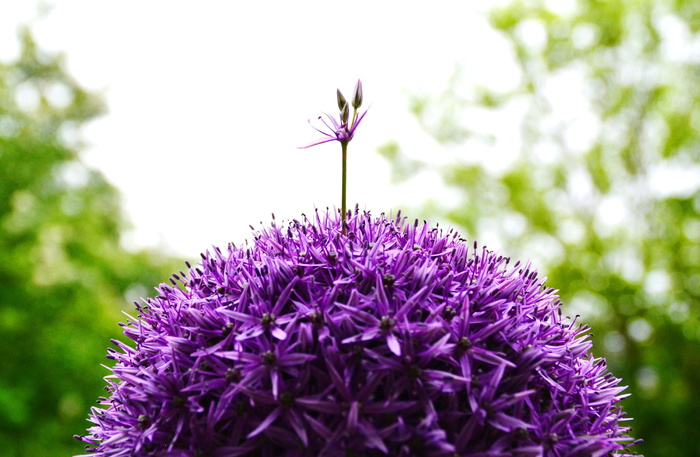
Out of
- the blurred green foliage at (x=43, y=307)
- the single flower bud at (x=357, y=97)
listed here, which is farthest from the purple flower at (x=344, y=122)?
the blurred green foliage at (x=43, y=307)

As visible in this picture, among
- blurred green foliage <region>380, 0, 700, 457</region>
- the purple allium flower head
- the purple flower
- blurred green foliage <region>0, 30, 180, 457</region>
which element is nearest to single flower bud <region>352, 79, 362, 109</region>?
the purple flower

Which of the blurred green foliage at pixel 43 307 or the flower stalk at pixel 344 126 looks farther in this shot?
the blurred green foliage at pixel 43 307

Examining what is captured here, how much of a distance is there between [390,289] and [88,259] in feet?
26.0

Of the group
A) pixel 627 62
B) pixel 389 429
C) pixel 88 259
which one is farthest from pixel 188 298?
pixel 627 62

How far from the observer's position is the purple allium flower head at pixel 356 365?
4.12ft

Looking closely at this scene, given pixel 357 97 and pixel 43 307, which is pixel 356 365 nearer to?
pixel 357 97

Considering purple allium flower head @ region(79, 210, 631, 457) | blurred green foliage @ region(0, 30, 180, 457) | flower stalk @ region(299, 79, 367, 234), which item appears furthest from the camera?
blurred green foliage @ region(0, 30, 180, 457)

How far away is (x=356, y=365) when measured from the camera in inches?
51.2

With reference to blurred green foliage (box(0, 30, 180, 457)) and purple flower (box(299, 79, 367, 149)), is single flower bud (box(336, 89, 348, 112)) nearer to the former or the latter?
purple flower (box(299, 79, 367, 149))

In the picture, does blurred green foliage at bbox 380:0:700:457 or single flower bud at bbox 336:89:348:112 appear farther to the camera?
blurred green foliage at bbox 380:0:700:457

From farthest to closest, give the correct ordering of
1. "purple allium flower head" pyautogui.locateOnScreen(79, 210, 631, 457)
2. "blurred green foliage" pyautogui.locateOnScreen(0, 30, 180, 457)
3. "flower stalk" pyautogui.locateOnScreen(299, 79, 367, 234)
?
"blurred green foliage" pyautogui.locateOnScreen(0, 30, 180, 457) < "flower stalk" pyautogui.locateOnScreen(299, 79, 367, 234) < "purple allium flower head" pyautogui.locateOnScreen(79, 210, 631, 457)

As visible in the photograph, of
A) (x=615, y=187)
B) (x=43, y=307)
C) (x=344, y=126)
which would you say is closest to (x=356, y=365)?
(x=344, y=126)

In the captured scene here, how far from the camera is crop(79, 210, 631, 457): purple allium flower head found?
1255mm

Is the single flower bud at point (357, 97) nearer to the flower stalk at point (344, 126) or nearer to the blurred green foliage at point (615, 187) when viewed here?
the flower stalk at point (344, 126)
